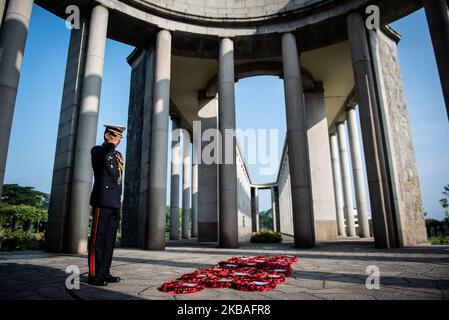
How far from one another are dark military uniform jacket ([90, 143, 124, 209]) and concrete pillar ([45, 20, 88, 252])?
6.39m

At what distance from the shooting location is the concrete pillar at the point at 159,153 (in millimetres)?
10250

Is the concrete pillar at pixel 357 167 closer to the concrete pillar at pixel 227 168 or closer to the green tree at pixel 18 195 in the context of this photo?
the concrete pillar at pixel 227 168

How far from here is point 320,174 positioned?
16.2 m

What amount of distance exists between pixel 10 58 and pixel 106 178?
22.7 feet

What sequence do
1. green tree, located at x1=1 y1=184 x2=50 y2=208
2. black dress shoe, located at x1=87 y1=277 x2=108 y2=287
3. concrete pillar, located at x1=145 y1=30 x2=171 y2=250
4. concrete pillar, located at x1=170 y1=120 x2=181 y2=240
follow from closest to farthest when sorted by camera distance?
black dress shoe, located at x1=87 y1=277 x2=108 y2=287 → concrete pillar, located at x1=145 y1=30 x2=171 y2=250 → concrete pillar, located at x1=170 y1=120 x2=181 y2=240 → green tree, located at x1=1 y1=184 x2=50 y2=208

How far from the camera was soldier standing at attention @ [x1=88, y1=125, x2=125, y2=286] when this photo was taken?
135 inches

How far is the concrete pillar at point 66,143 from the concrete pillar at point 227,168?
5543 millimetres

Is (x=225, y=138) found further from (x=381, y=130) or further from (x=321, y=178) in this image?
(x=321, y=178)

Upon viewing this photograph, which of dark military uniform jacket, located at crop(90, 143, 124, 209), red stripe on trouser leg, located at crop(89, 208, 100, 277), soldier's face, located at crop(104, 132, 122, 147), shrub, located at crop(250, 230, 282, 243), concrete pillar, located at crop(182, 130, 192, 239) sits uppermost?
concrete pillar, located at crop(182, 130, 192, 239)

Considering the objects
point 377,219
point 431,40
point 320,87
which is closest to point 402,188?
point 377,219

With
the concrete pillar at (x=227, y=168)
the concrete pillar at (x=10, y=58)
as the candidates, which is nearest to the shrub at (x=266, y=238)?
the concrete pillar at (x=227, y=168)

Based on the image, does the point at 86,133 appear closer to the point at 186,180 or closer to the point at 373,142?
the point at 373,142

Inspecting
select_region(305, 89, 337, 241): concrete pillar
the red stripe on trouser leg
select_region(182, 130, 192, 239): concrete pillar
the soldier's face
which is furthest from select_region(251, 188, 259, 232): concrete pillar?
the red stripe on trouser leg

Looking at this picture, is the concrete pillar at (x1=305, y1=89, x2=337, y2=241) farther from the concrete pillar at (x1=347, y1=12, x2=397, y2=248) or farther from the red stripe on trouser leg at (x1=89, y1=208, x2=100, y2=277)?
the red stripe on trouser leg at (x1=89, y1=208, x2=100, y2=277)
